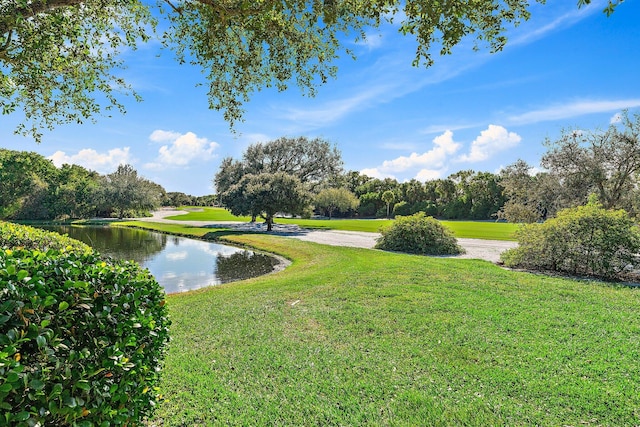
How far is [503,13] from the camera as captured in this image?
555 cm

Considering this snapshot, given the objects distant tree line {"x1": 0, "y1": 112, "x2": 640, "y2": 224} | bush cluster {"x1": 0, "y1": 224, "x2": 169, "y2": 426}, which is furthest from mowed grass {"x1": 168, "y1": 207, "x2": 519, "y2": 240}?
bush cluster {"x1": 0, "y1": 224, "x2": 169, "y2": 426}

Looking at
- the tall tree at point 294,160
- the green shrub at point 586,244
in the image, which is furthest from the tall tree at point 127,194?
the green shrub at point 586,244

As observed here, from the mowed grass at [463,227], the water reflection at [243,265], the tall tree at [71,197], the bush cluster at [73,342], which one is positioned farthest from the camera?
the tall tree at [71,197]

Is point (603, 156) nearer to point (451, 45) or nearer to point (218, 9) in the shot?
point (451, 45)

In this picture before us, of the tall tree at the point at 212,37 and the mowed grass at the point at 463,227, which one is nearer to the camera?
the tall tree at the point at 212,37

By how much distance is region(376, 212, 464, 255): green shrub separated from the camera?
637 inches

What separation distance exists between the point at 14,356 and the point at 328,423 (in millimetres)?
2516

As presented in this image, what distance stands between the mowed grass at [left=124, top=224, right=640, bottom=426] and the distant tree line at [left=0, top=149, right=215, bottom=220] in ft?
163

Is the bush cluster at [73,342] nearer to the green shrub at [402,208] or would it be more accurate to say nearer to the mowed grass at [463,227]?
the mowed grass at [463,227]

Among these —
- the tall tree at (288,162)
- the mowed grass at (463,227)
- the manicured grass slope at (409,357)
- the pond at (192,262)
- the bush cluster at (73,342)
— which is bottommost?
the pond at (192,262)

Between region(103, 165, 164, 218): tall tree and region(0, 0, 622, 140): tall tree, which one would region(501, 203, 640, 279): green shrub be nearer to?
region(0, 0, 622, 140): tall tree

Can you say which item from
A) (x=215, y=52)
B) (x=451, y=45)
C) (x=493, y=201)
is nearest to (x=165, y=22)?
(x=215, y=52)

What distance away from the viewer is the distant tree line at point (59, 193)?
43.0m

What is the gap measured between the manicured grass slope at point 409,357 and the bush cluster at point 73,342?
112 cm
